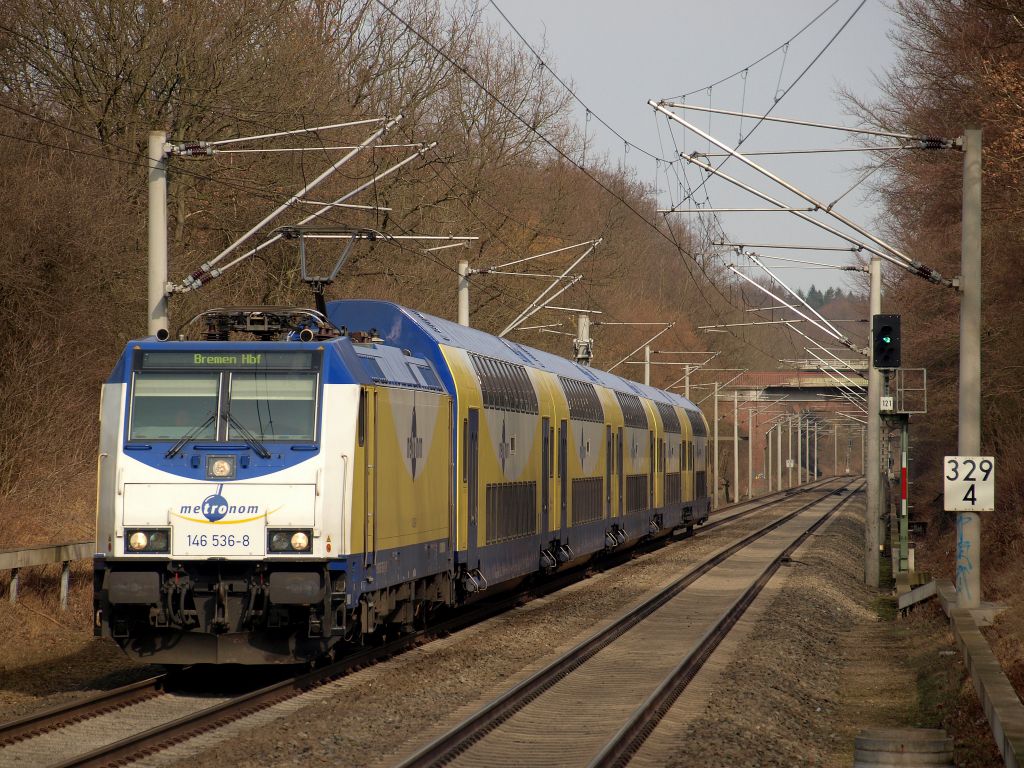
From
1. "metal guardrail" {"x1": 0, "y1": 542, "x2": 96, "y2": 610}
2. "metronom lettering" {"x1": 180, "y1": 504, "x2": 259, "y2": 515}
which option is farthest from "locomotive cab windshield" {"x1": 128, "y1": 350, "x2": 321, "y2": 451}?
"metal guardrail" {"x1": 0, "y1": 542, "x2": 96, "y2": 610}

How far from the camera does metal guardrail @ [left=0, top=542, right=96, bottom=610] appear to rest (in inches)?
609

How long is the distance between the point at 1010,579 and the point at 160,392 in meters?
12.0

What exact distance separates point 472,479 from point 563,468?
6.09m

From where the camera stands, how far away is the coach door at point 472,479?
17766 millimetres

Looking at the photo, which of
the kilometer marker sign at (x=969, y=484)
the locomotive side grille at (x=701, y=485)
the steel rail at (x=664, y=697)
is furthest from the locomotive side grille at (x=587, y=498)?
the locomotive side grille at (x=701, y=485)

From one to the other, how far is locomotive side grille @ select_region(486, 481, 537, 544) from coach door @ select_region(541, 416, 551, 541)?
56 centimetres

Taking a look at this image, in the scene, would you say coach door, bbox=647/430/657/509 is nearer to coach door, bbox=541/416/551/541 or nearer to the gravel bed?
the gravel bed

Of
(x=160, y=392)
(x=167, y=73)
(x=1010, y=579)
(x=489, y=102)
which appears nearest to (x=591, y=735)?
(x=160, y=392)

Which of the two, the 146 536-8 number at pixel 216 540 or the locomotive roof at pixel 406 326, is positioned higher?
the locomotive roof at pixel 406 326

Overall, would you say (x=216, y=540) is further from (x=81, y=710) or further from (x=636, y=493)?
(x=636, y=493)

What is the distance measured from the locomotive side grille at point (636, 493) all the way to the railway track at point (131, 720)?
16113mm

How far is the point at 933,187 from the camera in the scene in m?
35.2

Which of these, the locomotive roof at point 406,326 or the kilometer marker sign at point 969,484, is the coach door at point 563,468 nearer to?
the locomotive roof at point 406,326

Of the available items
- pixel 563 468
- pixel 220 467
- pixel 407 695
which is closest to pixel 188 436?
pixel 220 467
